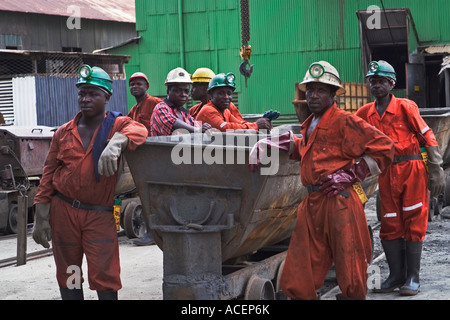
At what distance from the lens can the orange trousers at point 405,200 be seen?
6359 millimetres

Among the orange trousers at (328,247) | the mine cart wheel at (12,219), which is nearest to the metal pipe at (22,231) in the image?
the mine cart wheel at (12,219)

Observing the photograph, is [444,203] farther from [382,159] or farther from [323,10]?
[323,10]

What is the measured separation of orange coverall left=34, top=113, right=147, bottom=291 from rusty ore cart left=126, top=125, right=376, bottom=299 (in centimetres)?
35

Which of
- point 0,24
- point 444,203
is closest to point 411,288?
point 444,203

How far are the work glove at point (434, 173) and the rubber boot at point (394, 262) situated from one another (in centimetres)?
55

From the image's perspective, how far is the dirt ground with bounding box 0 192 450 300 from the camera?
6786 mm

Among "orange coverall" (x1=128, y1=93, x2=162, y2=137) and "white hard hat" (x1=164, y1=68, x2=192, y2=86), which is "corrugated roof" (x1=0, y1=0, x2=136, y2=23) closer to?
"orange coverall" (x1=128, y1=93, x2=162, y2=137)

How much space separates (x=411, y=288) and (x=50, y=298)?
10.8 feet

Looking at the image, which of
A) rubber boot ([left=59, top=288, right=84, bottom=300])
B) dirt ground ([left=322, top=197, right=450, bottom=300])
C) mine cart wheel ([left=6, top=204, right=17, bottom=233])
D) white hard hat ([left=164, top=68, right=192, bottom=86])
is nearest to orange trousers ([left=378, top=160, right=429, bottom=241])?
dirt ground ([left=322, top=197, right=450, bottom=300])

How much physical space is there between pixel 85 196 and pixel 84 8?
29130 mm

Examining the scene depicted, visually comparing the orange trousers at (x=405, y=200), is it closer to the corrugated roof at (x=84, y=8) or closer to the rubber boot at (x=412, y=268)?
the rubber boot at (x=412, y=268)

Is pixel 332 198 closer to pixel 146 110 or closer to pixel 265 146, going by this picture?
pixel 265 146

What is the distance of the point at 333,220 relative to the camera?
194 inches

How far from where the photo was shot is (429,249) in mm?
8820
